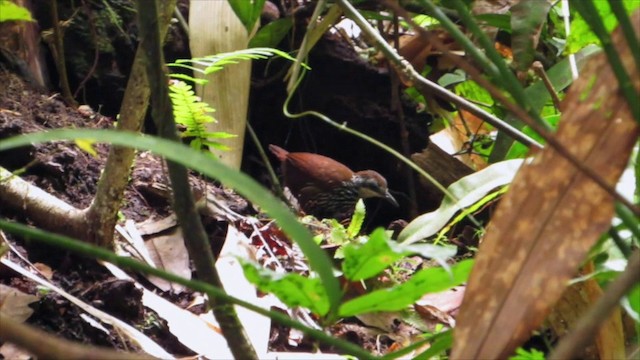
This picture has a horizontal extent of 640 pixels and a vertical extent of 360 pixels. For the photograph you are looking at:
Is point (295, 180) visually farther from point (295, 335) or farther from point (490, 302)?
point (490, 302)

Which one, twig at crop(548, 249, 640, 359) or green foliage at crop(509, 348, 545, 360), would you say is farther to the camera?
green foliage at crop(509, 348, 545, 360)

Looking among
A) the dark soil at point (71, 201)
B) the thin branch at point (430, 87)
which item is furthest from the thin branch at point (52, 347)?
the thin branch at point (430, 87)

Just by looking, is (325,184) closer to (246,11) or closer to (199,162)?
(246,11)

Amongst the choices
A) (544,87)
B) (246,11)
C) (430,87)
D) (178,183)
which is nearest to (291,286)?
(178,183)

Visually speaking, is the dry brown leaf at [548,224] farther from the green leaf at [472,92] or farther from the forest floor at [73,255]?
the green leaf at [472,92]

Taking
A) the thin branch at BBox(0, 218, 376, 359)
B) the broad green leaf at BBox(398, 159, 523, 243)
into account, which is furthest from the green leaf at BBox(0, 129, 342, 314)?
the broad green leaf at BBox(398, 159, 523, 243)

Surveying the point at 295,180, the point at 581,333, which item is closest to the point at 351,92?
the point at 295,180

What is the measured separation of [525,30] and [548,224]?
1.14 meters

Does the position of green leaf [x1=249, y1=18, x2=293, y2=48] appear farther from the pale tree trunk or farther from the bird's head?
the bird's head

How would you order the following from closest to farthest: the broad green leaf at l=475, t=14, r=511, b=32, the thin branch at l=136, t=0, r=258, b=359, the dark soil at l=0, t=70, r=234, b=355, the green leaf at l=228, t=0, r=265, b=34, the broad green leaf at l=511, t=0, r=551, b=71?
the thin branch at l=136, t=0, r=258, b=359
the dark soil at l=0, t=70, r=234, b=355
the green leaf at l=228, t=0, r=265, b=34
the broad green leaf at l=511, t=0, r=551, b=71
the broad green leaf at l=475, t=14, r=511, b=32

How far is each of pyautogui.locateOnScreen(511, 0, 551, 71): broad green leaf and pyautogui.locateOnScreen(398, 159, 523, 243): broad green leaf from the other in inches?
10.8

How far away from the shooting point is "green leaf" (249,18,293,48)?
243 cm

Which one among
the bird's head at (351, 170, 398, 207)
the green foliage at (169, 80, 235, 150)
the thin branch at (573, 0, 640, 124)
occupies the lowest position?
the bird's head at (351, 170, 398, 207)

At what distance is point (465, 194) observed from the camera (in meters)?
1.57
